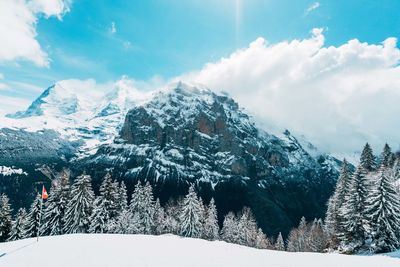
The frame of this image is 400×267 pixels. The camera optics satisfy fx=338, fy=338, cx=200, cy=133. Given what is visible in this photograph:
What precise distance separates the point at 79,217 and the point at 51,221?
4.89 m

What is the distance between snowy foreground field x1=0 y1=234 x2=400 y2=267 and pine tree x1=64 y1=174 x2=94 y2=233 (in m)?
21.0

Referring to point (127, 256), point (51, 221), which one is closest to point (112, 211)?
point (51, 221)

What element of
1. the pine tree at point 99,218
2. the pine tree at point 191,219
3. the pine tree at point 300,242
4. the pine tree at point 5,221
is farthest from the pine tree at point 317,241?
the pine tree at point 5,221

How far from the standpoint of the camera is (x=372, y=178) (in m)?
44.1

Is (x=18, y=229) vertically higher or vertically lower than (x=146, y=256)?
lower

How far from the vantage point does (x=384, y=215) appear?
39312mm

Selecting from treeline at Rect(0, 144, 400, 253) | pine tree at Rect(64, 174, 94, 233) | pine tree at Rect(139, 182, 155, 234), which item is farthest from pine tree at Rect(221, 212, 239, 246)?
pine tree at Rect(64, 174, 94, 233)

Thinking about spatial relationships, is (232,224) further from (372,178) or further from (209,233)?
(372,178)

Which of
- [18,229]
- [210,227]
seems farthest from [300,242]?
[18,229]

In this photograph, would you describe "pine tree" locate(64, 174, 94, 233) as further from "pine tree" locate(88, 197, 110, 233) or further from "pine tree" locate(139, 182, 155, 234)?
"pine tree" locate(139, 182, 155, 234)

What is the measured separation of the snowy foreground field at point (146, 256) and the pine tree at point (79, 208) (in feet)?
68.8

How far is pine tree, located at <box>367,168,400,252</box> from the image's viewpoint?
38938mm

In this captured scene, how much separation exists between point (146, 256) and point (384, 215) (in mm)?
28628

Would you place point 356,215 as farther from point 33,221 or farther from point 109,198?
point 33,221
